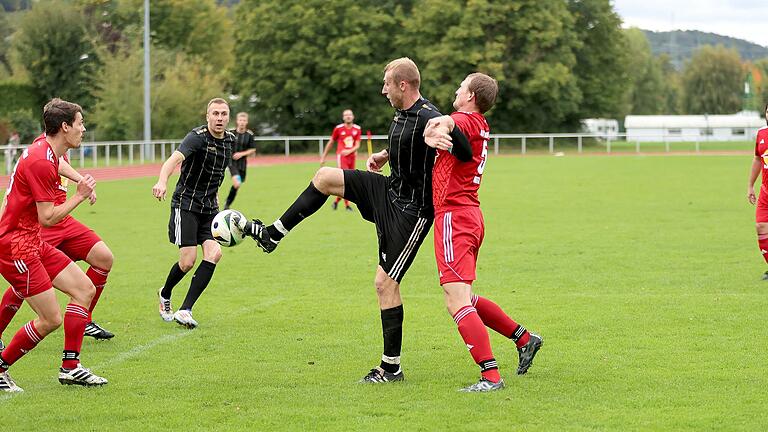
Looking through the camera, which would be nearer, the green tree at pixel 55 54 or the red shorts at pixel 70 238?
the red shorts at pixel 70 238

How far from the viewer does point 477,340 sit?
6.73 meters

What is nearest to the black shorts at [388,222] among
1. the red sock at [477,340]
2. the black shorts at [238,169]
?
the red sock at [477,340]

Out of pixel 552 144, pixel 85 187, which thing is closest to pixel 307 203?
pixel 85 187

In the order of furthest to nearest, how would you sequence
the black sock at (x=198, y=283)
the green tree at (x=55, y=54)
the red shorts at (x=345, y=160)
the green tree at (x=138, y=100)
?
the green tree at (x=55, y=54) → the green tree at (x=138, y=100) → the red shorts at (x=345, y=160) → the black sock at (x=198, y=283)

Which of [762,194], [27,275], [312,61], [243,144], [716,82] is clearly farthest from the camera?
[716,82]

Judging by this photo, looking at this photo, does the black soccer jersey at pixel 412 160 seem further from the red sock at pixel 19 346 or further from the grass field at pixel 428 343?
the red sock at pixel 19 346

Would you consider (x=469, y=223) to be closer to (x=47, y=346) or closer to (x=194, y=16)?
(x=47, y=346)

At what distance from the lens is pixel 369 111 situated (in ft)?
208

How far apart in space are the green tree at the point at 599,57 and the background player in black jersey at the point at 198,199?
56.5 metres

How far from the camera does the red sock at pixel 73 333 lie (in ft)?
23.3

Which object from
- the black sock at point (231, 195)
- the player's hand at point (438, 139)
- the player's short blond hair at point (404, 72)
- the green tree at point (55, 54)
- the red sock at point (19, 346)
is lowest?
the red sock at point (19, 346)

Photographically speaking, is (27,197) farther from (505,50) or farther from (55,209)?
(505,50)

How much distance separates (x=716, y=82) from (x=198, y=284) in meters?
128

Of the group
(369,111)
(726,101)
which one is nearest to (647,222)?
(369,111)
